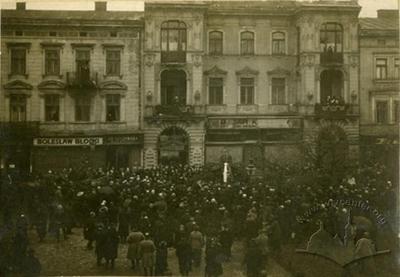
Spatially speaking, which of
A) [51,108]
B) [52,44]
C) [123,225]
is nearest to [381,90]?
[123,225]

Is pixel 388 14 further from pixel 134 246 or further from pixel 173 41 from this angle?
pixel 134 246

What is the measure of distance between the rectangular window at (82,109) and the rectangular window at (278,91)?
2.98 metres

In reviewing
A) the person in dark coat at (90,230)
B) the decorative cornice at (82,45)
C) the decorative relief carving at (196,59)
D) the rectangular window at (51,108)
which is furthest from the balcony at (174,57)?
the person in dark coat at (90,230)

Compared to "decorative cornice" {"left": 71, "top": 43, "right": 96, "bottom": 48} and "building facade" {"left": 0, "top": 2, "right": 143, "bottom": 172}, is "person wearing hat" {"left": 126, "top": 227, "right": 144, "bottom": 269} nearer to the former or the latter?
"building facade" {"left": 0, "top": 2, "right": 143, "bottom": 172}

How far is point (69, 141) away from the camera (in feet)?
26.7

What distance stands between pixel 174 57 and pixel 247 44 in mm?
1333

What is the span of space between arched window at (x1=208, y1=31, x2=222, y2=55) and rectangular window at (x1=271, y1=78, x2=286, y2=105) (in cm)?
112

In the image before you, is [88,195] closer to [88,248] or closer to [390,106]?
[88,248]

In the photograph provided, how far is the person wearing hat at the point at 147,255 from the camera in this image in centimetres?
707

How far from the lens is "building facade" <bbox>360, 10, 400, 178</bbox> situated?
778cm

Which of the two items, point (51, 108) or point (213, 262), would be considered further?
point (51, 108)

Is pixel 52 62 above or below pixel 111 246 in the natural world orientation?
above

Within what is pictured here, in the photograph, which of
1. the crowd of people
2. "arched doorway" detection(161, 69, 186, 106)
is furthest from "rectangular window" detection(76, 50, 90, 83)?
the crowd of people

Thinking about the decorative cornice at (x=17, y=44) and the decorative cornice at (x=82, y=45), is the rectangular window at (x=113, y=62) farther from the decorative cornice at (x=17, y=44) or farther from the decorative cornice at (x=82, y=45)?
the decorative cornice at (x=17, y=44)
